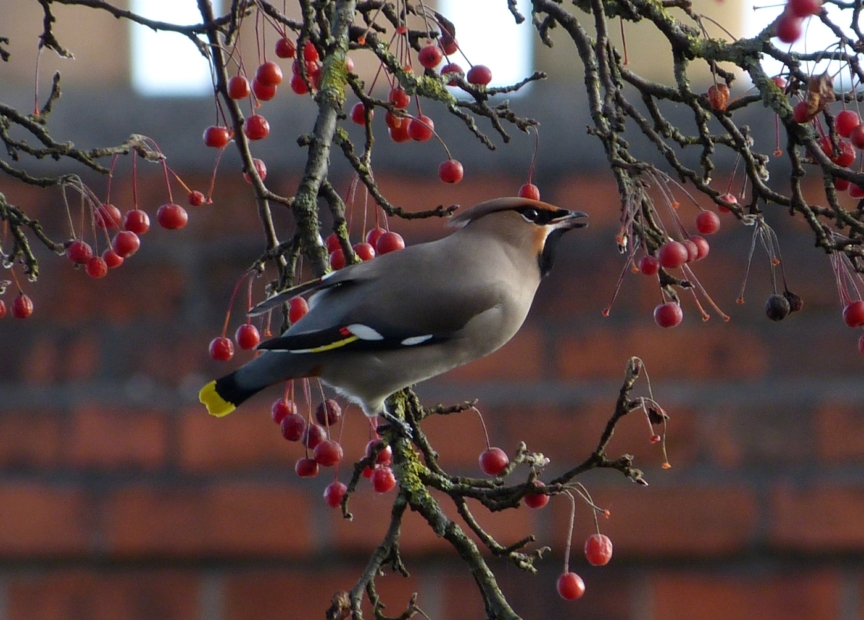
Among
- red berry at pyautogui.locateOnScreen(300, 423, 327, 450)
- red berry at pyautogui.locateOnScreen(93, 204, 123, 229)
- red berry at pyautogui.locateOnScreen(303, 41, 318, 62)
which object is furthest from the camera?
red berry at pyautogui.locateOnScreen(93, 204, 123, 229)

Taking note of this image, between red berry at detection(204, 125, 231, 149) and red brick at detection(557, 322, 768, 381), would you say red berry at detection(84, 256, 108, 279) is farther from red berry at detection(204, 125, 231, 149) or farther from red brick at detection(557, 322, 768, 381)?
red brick at detection(557, 322, 768, 381)

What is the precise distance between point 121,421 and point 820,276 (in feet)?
3.94

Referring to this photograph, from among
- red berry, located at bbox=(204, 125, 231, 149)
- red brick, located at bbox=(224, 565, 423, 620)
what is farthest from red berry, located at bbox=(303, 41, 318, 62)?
red brick, located at bbox=(224, 565, 423, 620)

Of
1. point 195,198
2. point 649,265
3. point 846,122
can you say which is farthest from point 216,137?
→ point 846,122

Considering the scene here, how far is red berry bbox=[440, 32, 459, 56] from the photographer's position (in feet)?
4.59

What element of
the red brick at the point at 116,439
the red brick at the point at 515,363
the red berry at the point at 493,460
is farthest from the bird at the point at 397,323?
the red brick at the point at 116,439

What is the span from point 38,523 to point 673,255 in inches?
56.5

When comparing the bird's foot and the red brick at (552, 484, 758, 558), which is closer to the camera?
the bird's foot

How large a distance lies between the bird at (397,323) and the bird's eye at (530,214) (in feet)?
0.03

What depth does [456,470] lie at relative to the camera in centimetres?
215

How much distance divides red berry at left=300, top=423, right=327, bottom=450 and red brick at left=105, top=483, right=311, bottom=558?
862 mm

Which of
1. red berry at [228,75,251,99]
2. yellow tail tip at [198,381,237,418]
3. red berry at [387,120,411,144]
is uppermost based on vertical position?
red berry at [228,75,251,99]

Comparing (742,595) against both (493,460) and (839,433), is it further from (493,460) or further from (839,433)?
(493,460)

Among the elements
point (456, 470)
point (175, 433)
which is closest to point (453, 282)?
point (456, 470)
